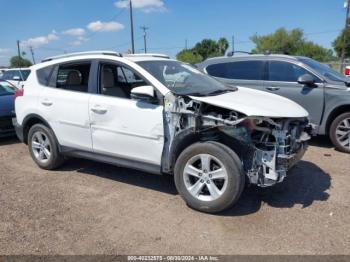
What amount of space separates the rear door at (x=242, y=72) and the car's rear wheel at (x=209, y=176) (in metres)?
3.65

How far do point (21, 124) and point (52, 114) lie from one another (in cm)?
90

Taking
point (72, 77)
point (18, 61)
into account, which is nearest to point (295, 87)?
point (72, 77)

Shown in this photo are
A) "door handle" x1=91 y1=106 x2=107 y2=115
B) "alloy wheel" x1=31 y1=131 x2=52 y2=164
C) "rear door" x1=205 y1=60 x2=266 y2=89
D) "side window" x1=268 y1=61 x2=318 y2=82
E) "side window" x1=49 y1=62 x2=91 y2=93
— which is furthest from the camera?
"rear door" x1=205 y1=60 x2=266 y2=89

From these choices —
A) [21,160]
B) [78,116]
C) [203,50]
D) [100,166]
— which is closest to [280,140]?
[78,116]

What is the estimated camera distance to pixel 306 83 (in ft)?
21.6

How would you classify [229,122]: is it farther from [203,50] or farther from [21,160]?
[203,50]

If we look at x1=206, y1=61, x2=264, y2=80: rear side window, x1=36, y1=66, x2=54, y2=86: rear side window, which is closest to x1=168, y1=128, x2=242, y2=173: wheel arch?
x1=36, y1=66, x2=54, y2=86: rear side window

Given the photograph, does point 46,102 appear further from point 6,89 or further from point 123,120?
point 6,89

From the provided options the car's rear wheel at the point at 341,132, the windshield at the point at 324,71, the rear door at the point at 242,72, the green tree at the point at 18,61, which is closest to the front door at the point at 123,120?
the rear door at the point at 242,72

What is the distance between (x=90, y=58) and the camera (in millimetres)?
5012

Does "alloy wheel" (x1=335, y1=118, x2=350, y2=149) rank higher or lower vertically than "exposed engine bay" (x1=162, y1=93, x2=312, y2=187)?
lower

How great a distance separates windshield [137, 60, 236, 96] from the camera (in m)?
4.42

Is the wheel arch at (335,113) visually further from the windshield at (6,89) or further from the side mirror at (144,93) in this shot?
the windshield at (6,89)

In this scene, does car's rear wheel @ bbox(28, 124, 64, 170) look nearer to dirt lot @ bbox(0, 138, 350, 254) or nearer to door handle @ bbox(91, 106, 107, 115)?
dirt lot @ bbox(0, 138, 350, 254)
